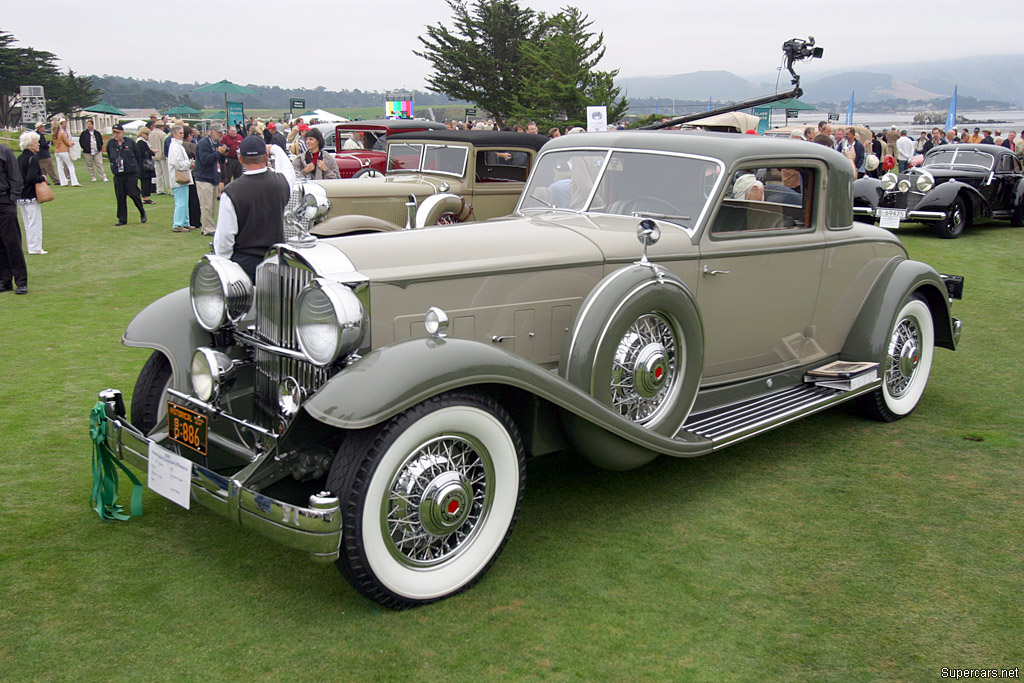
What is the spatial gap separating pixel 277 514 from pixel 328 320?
819 mm

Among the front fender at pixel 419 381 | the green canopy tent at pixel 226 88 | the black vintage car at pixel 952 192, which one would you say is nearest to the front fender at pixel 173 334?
the front fender at pixel 419 381

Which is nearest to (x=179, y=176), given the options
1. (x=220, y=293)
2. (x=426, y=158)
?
(x=426, y=158)

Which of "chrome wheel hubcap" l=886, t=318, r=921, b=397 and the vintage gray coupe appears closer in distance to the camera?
the vintage gray coupe

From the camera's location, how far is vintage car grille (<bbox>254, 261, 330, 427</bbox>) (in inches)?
137

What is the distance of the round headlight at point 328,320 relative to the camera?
3.18m

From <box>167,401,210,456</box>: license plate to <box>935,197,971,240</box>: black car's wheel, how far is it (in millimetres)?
13404

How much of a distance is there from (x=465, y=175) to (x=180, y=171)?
18.5ft

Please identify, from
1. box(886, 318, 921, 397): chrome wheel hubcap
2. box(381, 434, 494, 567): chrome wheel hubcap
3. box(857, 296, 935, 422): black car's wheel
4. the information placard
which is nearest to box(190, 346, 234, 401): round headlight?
the information placard

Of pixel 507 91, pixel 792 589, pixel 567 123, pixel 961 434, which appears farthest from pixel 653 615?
pixel 507 91

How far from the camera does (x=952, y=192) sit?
13.3 m

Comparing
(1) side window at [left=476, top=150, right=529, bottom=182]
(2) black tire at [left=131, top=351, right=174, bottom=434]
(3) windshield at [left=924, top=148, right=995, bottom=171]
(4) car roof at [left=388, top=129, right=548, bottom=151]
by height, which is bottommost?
(2) black tire at [left=131, top=351, right=174, bottom=434]

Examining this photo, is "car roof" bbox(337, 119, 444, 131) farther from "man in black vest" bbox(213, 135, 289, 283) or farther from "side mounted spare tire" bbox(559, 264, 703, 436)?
"side mounted spare tire" bbox(559, 264, 703, 436)

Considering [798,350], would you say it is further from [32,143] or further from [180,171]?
[180,171]

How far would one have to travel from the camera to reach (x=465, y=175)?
1030 centimetres
